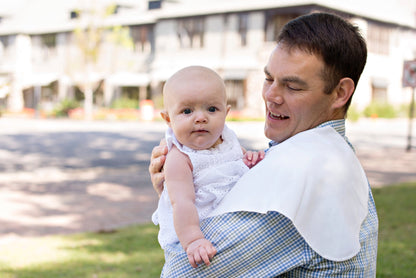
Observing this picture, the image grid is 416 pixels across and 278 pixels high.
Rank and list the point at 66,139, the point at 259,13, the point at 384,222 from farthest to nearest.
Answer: the point at 259,13 < the point at 66,139 < the point at 384,222

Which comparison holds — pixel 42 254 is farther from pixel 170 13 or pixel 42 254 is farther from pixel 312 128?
pixel 170 13

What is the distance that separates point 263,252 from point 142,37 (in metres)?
39.9

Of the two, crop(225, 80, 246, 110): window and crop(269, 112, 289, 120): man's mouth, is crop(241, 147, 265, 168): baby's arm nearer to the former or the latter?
crop(269, 112, 289, 120): man's mouth

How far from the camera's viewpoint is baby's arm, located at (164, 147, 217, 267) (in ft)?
5.47

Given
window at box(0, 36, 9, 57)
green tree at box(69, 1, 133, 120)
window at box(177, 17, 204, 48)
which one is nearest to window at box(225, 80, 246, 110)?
window at box(177, 17, 204, 48)

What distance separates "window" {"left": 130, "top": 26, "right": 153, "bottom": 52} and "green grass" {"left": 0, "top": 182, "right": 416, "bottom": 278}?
34487 millimetres

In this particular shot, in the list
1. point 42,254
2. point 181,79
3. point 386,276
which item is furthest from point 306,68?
point 42,254

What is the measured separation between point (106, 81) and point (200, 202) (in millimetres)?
39752

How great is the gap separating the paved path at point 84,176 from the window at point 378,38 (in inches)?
738

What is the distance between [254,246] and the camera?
165cm

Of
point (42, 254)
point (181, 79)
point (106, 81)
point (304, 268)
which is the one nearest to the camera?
point (304, 268)

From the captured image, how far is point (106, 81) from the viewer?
40.7 metres

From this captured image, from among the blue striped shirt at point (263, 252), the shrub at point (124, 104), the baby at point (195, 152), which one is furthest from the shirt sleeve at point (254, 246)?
the shrub at point (124, 104)

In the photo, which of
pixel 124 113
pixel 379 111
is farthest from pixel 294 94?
pixel 379 111
